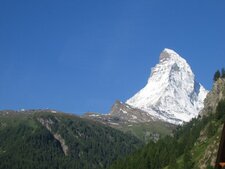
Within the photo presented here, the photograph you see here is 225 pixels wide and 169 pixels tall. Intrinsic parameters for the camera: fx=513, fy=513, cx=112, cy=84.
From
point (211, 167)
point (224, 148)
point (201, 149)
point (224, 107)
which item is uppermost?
point (224, 107)

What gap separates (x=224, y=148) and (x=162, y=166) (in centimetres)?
18802

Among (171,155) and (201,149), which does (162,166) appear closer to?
(171,155)

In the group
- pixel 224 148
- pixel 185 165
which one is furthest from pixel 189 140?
pixel 224 148

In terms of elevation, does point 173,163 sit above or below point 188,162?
above

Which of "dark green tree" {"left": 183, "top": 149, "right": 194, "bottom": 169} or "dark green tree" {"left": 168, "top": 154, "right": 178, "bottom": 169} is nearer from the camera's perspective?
"dark green tree" {"left": 183, "top": 149, "right": 194, "bottom": 169}

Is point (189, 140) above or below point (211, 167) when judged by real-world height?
above

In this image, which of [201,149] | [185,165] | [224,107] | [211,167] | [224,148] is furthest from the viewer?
[224,107]

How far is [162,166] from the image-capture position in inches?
7849

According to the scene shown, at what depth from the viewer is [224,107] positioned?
7633 inches

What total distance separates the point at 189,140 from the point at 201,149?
20.9 meters

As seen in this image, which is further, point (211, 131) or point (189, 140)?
point (189, 140)

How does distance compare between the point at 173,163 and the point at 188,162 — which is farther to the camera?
the point at 173,163

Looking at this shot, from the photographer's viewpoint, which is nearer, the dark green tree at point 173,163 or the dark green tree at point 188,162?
the dark green tree at point 188,162

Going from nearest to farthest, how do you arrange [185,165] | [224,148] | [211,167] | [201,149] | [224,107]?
1. [224,148]
2. [211,167]
3. [185,165]
4. [201,149]
5. [224,107]
